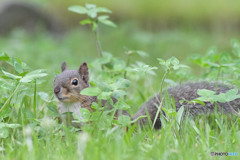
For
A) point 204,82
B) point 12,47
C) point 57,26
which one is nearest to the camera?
point 204,82

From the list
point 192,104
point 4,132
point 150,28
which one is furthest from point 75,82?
point 150,28

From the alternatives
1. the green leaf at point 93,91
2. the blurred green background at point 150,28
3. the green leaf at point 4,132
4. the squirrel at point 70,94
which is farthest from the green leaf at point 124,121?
the blurred green background at point 150,28

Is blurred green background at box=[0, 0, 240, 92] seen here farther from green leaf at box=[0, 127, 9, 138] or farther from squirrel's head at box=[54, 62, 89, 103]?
green leaf at box=[0, 127, 9, 138]

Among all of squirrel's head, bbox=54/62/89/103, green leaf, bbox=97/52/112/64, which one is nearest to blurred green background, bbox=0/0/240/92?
green leaf, bbox=97/52/112/64

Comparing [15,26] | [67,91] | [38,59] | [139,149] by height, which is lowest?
[139,149]

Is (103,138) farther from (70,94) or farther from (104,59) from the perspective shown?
(104,59)

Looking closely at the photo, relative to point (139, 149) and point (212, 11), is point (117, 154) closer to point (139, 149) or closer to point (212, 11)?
point (139, 149)

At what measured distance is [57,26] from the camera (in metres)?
11.1

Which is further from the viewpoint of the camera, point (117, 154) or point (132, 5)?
point (132, 5)

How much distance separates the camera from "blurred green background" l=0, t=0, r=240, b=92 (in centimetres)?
858

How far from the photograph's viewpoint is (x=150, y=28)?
11.1 m

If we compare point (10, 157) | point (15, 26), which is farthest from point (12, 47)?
point (10, 157)

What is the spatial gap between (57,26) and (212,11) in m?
4.04

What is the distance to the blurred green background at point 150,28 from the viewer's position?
858 cm
